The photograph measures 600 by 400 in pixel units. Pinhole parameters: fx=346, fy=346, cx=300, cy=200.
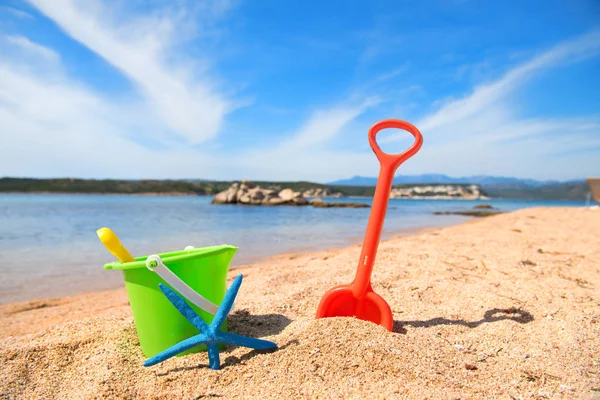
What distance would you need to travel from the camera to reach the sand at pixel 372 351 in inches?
67.4

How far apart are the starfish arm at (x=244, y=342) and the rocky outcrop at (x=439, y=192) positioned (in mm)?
84087

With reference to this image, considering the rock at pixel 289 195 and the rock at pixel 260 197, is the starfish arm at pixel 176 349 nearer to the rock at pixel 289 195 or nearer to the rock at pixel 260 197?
the rock at pixel 260 197

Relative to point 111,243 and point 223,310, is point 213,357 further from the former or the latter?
point 111,243

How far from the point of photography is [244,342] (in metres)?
Answer: 2.00

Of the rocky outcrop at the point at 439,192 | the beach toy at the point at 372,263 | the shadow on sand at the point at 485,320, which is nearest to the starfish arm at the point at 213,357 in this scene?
the beach toy at the point at 372,263

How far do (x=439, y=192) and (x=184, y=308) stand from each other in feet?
297

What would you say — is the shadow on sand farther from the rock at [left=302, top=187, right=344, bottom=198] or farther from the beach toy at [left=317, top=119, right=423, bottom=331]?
the rock at [left=302, top=187, right=344, bottom=198]

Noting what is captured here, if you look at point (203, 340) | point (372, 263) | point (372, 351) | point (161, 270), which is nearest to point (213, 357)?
point (203, 340)

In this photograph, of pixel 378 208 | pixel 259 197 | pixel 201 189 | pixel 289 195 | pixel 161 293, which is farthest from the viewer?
pixel 201 189

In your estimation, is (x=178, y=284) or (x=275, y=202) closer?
(x=178, y=284)

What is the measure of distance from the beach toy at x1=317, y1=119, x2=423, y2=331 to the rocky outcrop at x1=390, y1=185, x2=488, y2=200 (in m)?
83.5

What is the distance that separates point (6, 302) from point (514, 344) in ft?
18.8

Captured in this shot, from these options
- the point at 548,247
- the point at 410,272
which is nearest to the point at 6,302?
the point at 410,272

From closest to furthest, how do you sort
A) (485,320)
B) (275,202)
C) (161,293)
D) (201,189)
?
1. (161,293)
2. (485,320)
3. (275,202)
4. (201,189)
